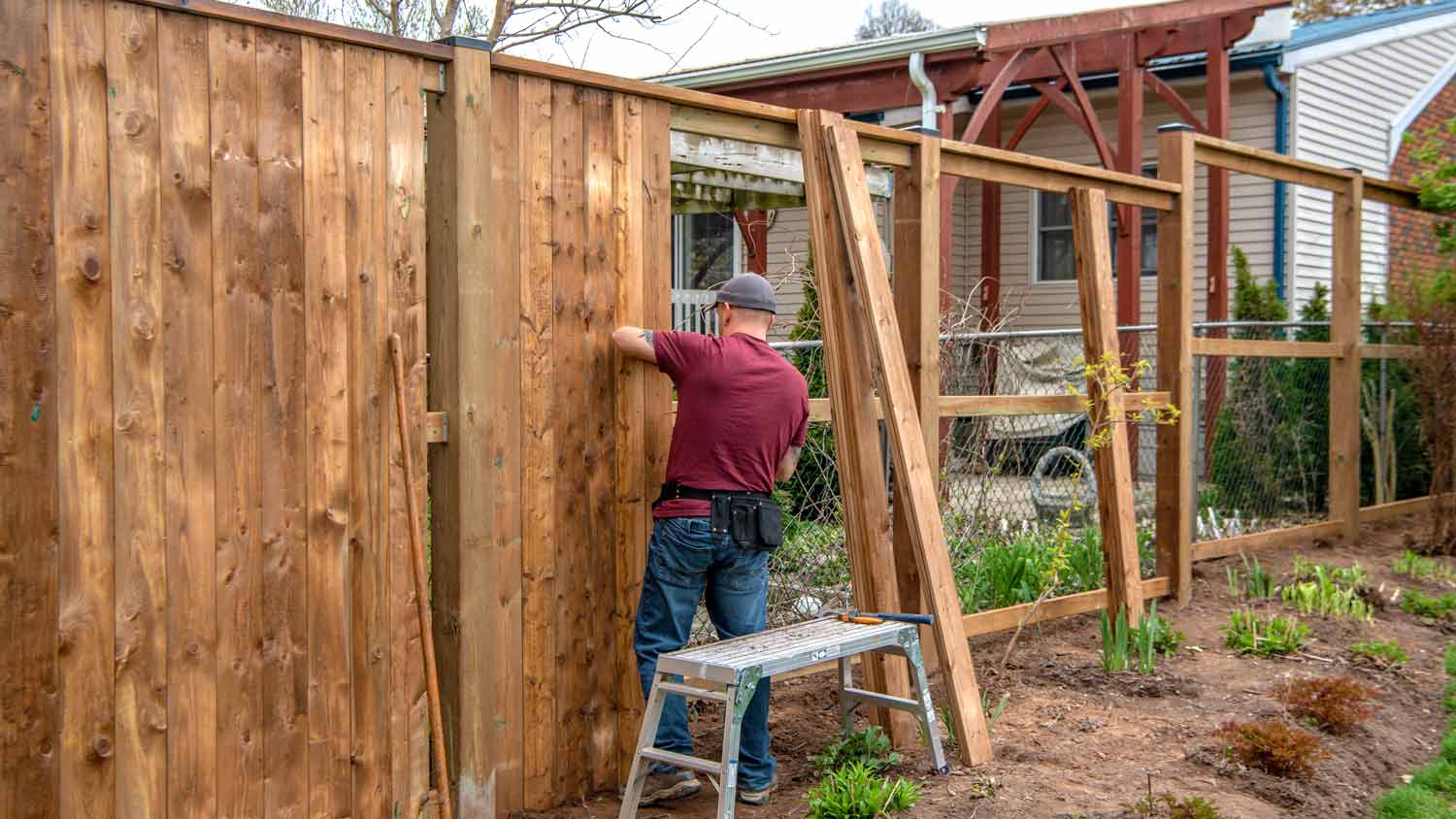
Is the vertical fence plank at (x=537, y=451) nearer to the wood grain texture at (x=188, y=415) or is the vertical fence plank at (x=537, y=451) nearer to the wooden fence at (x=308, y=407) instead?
the wooden fence at (x=308, y=407)

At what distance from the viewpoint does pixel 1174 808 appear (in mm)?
4395

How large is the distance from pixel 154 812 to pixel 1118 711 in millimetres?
3876

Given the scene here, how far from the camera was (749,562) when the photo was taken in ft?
15.9

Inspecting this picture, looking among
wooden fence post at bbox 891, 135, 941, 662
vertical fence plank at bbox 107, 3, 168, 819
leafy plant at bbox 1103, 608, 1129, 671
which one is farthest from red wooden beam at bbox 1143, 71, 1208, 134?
vertical fence plank at bbox 107, 3, 168, 819

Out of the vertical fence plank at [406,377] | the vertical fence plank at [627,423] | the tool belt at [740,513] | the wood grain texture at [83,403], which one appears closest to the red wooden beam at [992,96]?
the vertical fence plank at [627,423]

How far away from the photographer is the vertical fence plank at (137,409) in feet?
11.7

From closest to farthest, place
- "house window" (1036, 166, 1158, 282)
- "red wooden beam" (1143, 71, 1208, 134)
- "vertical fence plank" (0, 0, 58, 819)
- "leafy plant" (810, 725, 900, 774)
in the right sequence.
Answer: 1. "vertical fence plank" (0, 0, 58, 819)
2. "leafy plant" (810, 725, 900, 774)
3. "red wooden beam" (1143, 71, 1208, 134)
4. "house window" (1036, 166, 1158, 282)

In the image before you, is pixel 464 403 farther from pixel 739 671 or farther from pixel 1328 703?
pixel 1328 703

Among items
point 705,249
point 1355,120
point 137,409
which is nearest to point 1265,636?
point 137,409

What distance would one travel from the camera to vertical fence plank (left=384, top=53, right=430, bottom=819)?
4.19m

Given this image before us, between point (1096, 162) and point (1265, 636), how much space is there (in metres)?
10.0

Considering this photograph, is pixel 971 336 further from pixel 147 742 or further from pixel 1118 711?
pixel 147 742

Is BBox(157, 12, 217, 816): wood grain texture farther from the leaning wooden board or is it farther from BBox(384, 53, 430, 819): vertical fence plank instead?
the leaning wooden board

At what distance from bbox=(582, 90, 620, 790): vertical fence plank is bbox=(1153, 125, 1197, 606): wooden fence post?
14.1 ft
